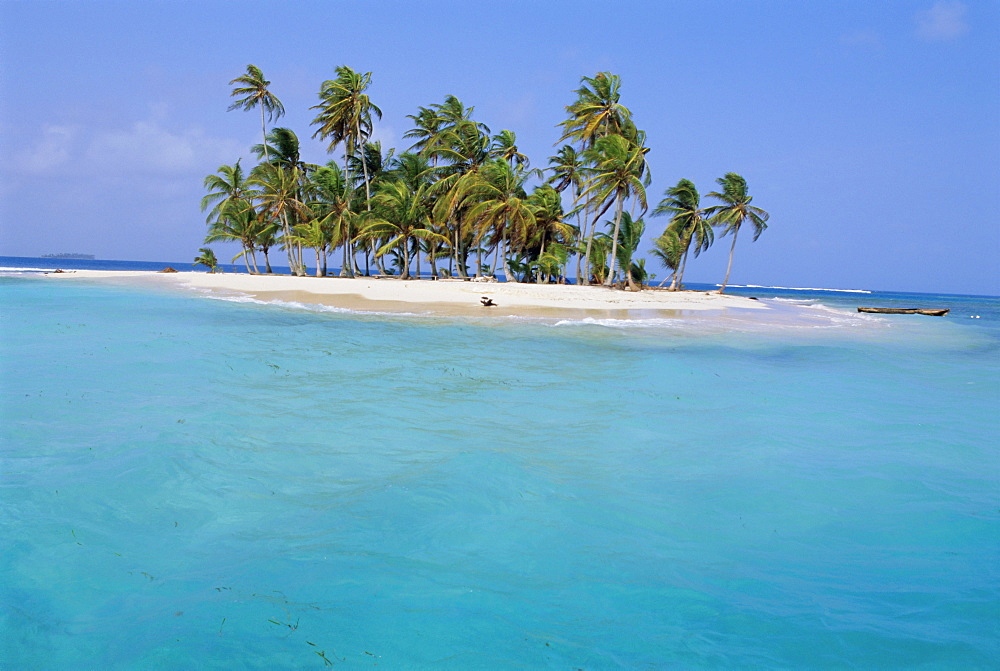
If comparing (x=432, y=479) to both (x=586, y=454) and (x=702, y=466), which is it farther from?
(x=702, y=466)

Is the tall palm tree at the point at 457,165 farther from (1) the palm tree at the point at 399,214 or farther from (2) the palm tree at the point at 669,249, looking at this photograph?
(2) the palm tree at the point at 669,249

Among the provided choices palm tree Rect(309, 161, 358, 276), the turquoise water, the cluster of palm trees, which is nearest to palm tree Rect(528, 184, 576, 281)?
the cluster of palm trees

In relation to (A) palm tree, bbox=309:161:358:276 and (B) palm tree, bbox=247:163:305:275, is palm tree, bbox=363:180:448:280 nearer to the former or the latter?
(A) palm tree, bbox=309:161:358:276

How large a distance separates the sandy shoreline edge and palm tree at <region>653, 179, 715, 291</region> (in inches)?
288

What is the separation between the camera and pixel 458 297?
931 inches

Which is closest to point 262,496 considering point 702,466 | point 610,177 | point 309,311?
point 702,466

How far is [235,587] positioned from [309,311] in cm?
1521

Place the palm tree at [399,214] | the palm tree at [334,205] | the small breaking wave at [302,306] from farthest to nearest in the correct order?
the palm tree at [334,205] → the palm tree at [399,214] → the small breaking wave at [302,306]

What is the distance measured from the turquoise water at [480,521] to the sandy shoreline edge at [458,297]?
456 inches

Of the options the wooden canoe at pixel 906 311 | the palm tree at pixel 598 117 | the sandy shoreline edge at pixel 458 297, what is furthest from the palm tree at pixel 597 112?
the wooden canoe at pixel 906 311

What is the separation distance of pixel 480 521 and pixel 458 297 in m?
20.1

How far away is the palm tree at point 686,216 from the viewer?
1366 inches

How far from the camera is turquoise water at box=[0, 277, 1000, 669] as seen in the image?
2.68m

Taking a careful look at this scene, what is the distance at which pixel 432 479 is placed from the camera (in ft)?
14.5
